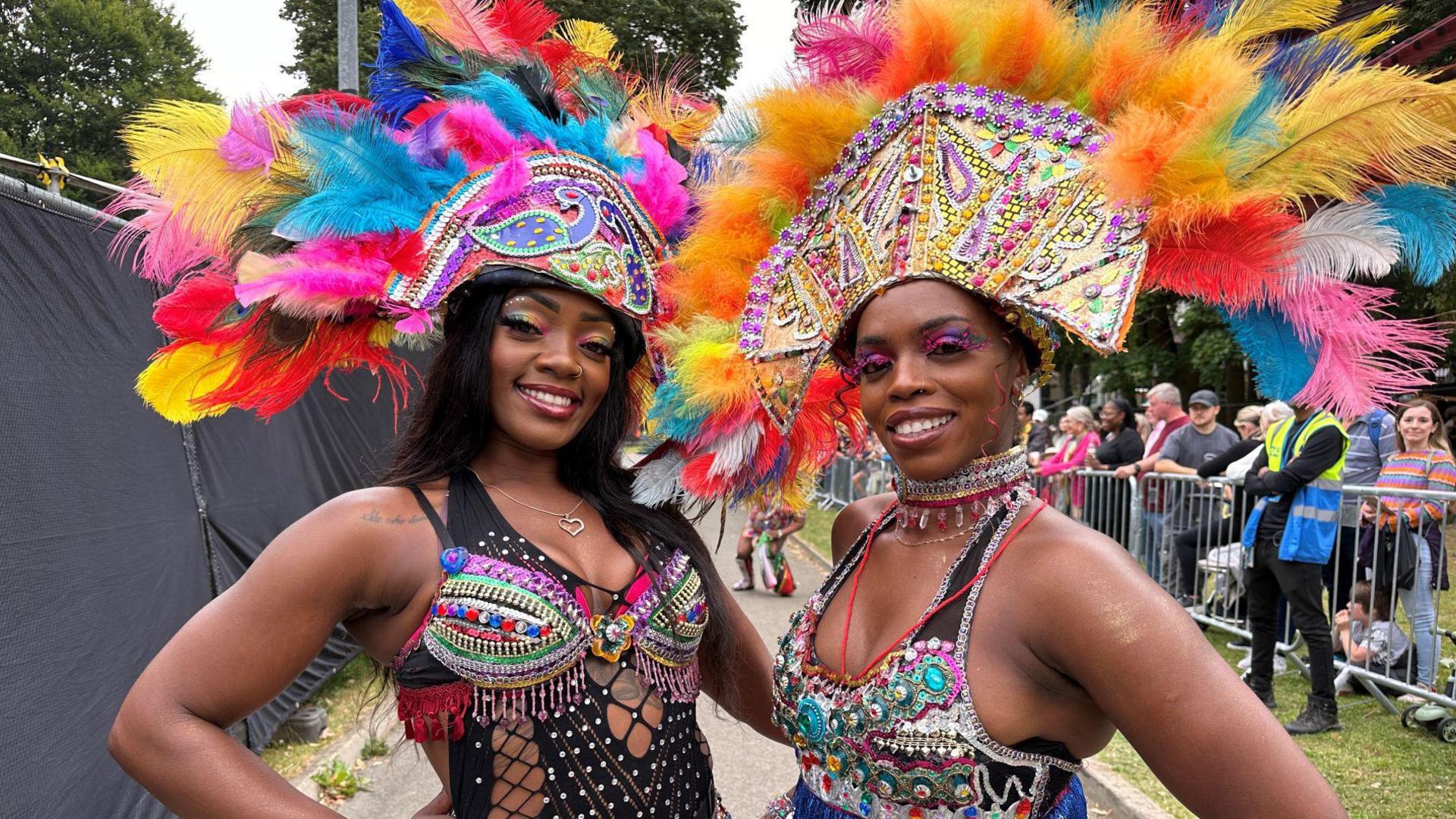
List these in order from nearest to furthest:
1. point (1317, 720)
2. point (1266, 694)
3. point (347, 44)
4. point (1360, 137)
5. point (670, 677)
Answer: point (1360, 137) → point (670, 677) → point (1317, 720) → point (1266, 694) → point (347, 44)

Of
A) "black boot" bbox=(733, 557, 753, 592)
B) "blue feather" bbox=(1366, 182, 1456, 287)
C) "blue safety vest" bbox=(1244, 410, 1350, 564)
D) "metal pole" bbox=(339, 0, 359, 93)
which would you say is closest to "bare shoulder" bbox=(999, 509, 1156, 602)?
"blue feather" bbox=(1366, 182, 1456, 287)

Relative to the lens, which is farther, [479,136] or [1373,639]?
[1373,639]

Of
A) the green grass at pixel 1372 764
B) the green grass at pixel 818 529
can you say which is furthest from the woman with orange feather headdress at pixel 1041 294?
the green grass at pixel 818 529

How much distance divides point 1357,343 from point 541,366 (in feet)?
4.94

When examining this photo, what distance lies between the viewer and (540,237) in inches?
78.7

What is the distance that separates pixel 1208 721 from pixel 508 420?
1367 mm

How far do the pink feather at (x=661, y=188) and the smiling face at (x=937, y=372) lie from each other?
70 cm

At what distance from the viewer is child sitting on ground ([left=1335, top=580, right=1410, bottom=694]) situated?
5344 mm

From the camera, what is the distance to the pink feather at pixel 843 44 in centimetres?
200

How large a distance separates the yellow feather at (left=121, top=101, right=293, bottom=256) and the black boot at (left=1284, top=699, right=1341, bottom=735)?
5441mm

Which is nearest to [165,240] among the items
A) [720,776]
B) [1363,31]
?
[1363,31]

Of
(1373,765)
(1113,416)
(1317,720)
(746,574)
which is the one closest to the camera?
(1373,765)

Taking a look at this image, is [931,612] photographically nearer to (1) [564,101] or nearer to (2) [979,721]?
(2) [979,721]

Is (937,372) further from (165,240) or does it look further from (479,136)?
(165,240)
